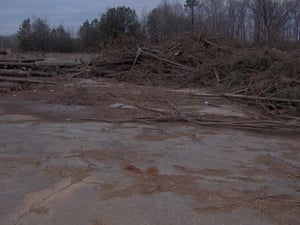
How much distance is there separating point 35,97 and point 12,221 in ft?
34.5

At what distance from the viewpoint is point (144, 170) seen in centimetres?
600

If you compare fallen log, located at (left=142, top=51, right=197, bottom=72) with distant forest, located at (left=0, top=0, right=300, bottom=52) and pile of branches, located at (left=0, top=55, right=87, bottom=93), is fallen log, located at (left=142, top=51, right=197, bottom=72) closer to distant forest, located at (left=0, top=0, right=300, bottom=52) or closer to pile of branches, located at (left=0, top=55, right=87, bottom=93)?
pile of branches, located at (left=0, top=55, right=87, bottom=93)

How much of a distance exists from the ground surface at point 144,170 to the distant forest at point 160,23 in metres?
22.1

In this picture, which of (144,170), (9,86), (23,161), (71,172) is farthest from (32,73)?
(144,170)

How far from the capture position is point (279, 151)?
7.20m

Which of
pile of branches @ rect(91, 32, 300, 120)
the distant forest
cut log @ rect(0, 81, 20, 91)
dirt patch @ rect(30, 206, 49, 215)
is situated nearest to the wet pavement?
dirt patch @ rect(30, 206, 49, 215)

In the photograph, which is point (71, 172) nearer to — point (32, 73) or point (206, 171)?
point (206, 171)

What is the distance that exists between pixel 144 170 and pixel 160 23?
42.9m

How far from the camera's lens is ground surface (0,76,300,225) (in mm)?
4520

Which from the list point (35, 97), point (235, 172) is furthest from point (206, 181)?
point (35, 97)

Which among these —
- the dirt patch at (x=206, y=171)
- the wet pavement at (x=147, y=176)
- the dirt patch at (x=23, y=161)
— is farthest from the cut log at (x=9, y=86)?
the dirt patch at (x=206, y=171)

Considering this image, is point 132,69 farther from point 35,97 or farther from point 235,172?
point 235,172

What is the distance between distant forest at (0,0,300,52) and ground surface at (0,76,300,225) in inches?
872

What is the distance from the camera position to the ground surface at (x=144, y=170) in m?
4.52
